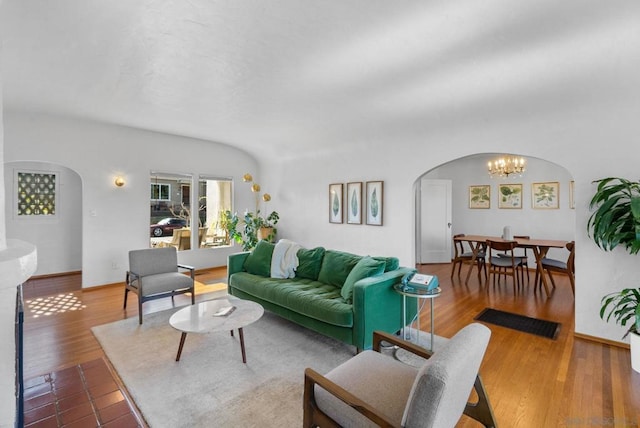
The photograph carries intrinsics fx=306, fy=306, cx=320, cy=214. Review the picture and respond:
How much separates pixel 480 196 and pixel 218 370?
706 centimetres

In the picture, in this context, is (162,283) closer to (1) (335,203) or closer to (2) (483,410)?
(1) (335,203)

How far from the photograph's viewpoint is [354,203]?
5461mm

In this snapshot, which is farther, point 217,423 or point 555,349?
point 555,349

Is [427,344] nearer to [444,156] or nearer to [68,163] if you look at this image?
[444,156]

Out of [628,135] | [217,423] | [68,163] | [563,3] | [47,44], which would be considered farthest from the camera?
[68,163]

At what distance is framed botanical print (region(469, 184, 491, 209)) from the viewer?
7.36m

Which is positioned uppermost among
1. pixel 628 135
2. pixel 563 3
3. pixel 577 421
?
pixel 563 3

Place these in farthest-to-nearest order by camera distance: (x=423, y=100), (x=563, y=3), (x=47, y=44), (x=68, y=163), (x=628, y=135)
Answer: (x=68, y=163) → (x=423, y=100) → (x=628, y=135) → (x=47, y=44) → (x=563, y=3)

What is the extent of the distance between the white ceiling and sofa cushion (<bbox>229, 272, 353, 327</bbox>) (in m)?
2.18

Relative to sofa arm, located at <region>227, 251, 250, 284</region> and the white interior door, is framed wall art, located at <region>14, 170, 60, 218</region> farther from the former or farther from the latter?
the white interior door

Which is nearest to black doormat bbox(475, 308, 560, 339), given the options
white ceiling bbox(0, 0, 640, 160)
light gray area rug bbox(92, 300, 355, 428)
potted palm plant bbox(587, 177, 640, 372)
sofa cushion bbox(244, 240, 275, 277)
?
potted palm plant bbox(587, 177, 640, 372)

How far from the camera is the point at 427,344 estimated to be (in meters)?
3.11

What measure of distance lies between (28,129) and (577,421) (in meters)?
7.01

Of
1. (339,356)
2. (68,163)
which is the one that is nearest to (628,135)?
(339,356)
